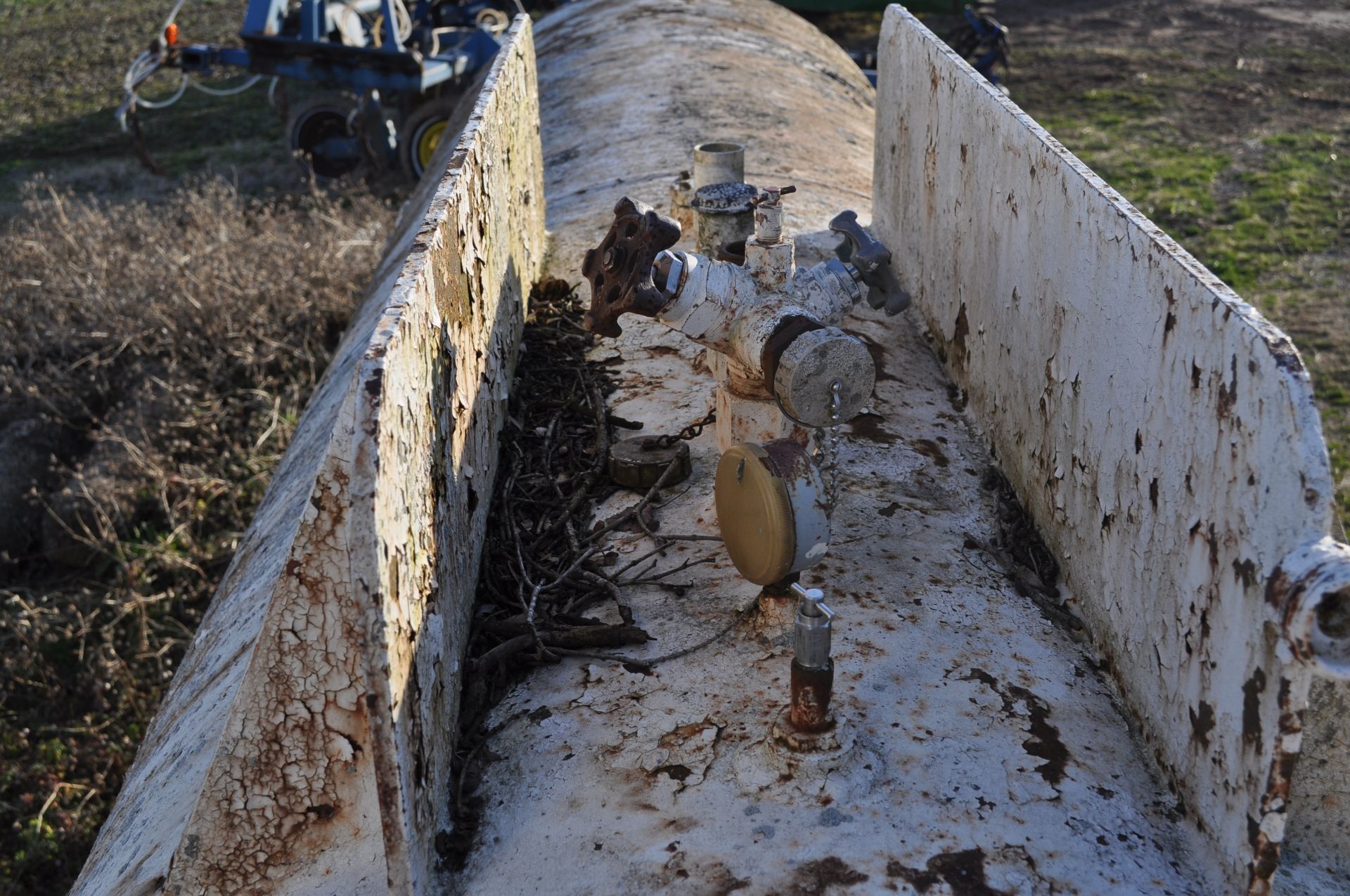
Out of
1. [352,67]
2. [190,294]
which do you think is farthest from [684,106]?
[352,67]

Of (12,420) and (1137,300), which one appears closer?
(1137,300)

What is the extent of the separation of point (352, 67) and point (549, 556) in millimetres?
7899

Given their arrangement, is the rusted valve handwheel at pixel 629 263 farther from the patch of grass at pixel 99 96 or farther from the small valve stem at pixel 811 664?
the patch of grass at pixel 99 96

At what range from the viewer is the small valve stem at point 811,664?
2.27 meters

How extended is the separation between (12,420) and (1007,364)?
19.9 feet

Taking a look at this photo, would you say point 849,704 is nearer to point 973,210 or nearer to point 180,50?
point 973,210

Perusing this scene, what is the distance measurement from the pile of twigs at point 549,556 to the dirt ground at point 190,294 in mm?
2657

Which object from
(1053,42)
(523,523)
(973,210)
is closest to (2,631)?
(523,523)

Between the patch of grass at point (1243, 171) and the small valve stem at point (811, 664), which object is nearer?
the small valve stem at point (811, 664)

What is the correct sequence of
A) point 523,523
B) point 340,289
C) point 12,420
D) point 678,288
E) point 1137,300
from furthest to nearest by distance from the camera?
point 340,289
point 12,420
point 523,523
point 678,288
point 1137,300

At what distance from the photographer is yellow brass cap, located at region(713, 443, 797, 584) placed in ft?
8.25

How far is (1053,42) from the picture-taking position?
14.9 meters

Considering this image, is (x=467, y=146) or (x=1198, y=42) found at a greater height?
(x=467, y=146)

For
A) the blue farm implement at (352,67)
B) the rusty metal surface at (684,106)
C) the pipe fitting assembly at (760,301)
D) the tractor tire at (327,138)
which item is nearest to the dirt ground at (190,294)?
the tractor tire at (327,138)
